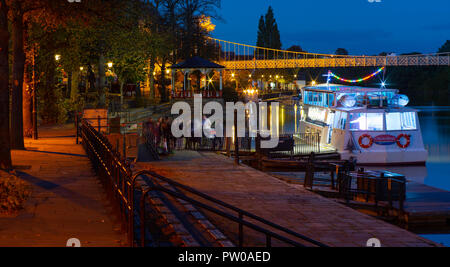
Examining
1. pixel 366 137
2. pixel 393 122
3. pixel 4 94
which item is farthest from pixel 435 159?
pixel 4 94

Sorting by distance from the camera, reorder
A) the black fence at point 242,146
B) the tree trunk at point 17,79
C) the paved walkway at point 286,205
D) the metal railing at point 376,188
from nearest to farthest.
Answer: the paved walkway at point 286,205 → the metal railing at point 376,188 → the tree trunk at point 17,79 → the black fence at point 242,146

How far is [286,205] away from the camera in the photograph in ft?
40.1

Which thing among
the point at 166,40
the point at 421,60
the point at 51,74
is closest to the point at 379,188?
the point at 51,74

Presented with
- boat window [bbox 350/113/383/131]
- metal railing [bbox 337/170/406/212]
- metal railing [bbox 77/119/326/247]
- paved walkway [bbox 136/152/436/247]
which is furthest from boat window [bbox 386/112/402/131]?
metal railing [bbox 77/119/326/247]

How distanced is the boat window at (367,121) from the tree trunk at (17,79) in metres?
16.9

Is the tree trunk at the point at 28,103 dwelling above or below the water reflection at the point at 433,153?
above

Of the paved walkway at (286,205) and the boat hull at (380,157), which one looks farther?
the boat hull at (380,157)

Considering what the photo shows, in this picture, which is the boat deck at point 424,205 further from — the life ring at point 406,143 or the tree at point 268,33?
the tree at point 268,33

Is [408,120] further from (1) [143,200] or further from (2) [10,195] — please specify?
(1) [143,200]

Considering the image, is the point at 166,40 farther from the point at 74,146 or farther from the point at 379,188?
the point at 379,188

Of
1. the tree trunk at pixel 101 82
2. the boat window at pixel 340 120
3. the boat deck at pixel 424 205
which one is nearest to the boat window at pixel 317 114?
the boat window at pixel 340 120

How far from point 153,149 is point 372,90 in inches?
582

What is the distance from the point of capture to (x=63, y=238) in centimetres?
725

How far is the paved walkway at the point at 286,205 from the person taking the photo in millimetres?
9695
